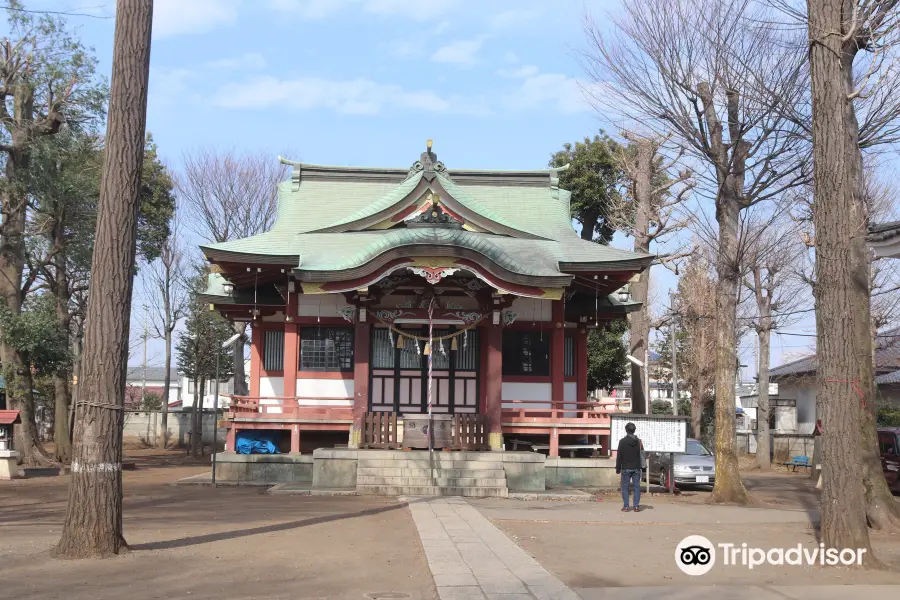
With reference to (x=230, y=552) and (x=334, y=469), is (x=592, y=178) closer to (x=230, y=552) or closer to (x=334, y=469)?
(x=334, y=469)

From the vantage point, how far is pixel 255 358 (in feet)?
74.2

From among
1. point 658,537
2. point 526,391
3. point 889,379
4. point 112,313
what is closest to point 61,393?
point 526,391

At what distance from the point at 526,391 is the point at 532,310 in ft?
7.22

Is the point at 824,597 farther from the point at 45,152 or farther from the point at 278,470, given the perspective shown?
the point at 45,152

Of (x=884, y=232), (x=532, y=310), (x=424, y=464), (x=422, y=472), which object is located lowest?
(x=422, y=472)

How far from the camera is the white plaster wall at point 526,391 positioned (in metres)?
22.0

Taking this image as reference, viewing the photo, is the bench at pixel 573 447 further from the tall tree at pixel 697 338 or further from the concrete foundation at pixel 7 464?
the tall tree at pixel 697 338

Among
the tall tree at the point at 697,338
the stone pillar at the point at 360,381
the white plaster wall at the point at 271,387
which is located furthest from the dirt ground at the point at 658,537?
the tall tree at the point at 697,338

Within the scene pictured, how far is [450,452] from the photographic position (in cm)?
1869

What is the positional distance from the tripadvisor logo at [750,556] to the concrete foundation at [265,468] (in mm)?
11054

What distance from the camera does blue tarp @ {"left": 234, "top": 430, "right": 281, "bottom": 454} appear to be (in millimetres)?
20484

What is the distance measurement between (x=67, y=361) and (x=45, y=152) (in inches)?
255

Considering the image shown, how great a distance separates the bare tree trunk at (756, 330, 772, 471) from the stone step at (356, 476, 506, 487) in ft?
61.9

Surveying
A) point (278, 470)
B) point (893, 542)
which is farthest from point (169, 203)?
point (893, 542)
